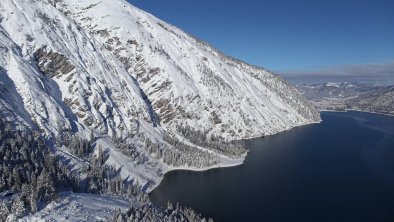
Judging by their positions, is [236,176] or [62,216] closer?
[62,216]

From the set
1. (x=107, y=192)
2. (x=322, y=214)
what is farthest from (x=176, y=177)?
(x=322, y=214)

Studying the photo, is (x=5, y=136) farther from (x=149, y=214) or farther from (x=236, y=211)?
(x=236, y=211)

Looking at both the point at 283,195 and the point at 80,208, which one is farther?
the point at 283,195

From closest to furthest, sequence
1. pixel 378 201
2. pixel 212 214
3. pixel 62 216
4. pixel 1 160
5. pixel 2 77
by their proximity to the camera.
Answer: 1. pixel 62 216
2. pixel 1 160
3. pixel 212 214
4. pixel 378 201
5. pixel 2 77

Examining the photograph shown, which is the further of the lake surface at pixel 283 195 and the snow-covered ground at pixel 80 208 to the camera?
the lake surface at pixel 283 195

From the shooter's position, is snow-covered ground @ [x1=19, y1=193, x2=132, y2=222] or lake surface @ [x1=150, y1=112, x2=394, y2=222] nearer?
snow-covered ground @ [x1=19, y1=193, x2=132, y2=222]

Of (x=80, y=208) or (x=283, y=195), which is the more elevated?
(x=80, y=208)

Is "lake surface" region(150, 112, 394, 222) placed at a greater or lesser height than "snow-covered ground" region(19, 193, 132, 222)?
lesser

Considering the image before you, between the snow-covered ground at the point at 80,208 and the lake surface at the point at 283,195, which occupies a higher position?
the snow-covered ground at the point at 80,208

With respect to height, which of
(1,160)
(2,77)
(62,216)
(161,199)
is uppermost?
(2,77)

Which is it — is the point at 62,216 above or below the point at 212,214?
above

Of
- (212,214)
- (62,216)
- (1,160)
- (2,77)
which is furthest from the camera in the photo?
(2,77)
